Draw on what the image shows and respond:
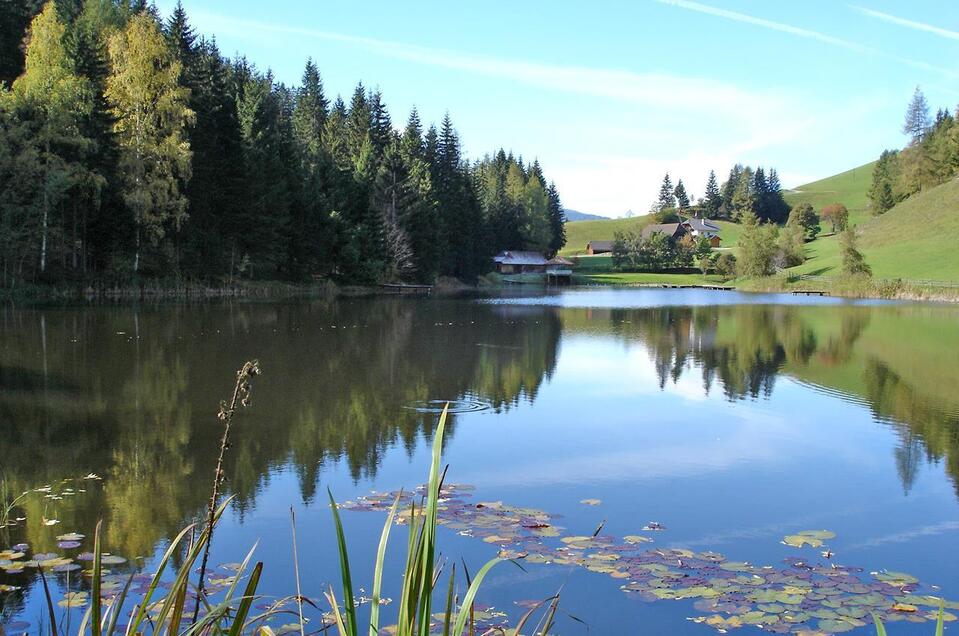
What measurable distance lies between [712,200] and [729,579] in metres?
175

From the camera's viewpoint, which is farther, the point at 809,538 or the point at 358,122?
the point at 358,122

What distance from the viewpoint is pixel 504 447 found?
13.3 metres

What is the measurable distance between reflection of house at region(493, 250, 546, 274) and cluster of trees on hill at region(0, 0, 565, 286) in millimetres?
31095

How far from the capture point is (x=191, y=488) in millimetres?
10250

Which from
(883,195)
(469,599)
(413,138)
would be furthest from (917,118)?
(469,599)

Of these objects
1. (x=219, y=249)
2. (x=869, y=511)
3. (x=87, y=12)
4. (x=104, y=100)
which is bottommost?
(x=869, y=511)

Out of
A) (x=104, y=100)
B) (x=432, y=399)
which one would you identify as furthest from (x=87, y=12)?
(x=432, y=399)

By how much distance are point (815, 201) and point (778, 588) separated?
188 meters

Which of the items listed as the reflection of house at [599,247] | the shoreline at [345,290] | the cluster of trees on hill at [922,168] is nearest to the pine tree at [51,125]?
the shoreline at [345,290]

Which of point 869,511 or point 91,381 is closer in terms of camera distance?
point 869,511

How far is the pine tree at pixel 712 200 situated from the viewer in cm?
17238

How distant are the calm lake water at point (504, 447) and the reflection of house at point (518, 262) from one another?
81965 millimetres

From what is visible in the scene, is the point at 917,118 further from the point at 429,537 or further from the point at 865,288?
the point at 429,537

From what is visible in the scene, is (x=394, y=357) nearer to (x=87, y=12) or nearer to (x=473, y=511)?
(x=473, y=511)
